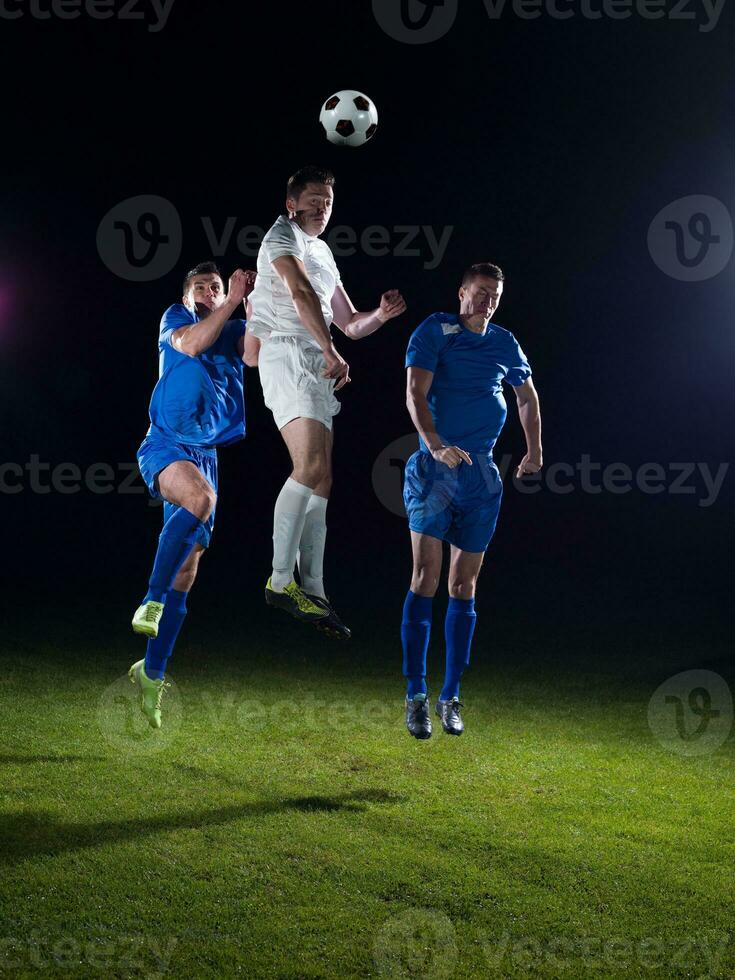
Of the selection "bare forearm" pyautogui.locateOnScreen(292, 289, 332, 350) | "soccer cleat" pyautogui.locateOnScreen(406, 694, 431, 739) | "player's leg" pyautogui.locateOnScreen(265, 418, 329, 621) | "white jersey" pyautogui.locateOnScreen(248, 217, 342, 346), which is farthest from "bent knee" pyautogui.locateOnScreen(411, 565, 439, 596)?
"bare forearm" pyautogui.locateOnScreen(292, 289, 332, 350)

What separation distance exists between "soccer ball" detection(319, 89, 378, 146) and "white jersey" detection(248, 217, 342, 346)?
24.6 inches

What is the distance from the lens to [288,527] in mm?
4535

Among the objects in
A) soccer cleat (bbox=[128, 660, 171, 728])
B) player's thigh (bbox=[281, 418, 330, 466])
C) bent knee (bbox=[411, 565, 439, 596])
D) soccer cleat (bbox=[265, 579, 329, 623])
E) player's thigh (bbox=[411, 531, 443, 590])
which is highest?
player's thigh (bbox=[281, 418, 330, 466])

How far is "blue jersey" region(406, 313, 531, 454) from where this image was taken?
5.04 metres

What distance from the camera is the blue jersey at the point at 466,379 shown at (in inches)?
199

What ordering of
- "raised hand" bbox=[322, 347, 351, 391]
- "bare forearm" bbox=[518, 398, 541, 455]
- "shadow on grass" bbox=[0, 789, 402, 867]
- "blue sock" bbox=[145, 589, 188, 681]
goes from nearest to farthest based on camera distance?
"raised hand" bbox=[322, 347, 351, 391]
"bare forearm" bbox=[518, 398, 541, 455]
"blue sock" bbox=[145, 589, 188, 681]
"shadow on grass" bbox=[0, 789, 402, 867]

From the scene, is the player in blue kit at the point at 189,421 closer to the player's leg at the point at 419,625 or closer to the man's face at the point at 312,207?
the man's face at the point at 312,207

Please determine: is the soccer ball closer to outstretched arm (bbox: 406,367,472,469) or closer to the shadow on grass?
outstretched arm (bbox: 406,367,472,469)

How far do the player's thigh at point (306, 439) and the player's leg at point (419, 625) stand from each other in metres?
0.86

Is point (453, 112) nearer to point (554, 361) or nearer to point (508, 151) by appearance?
point (508, 151)

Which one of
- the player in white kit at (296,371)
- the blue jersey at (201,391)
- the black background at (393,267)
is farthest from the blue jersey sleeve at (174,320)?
the black background at (393,267)

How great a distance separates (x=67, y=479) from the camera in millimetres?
16922

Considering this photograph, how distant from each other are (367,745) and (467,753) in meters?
0.83

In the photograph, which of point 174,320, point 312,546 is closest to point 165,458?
point 174,320
